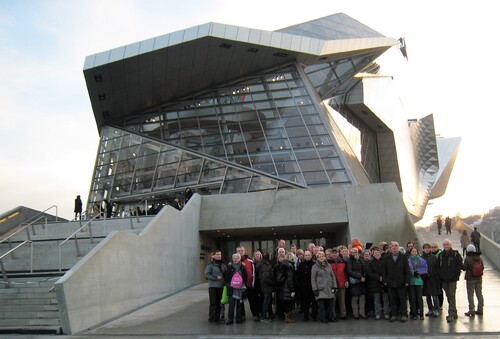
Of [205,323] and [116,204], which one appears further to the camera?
[116,204]

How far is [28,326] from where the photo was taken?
1009 cm

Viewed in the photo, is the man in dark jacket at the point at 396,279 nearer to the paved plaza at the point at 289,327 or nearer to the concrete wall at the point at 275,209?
the paved plaza at the point at 289,327

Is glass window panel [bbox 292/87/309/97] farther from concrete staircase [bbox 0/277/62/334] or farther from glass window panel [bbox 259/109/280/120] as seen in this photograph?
concrete staircase [bbox 0/277/62/334]

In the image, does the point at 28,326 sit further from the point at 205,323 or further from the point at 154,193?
the point at 154,193

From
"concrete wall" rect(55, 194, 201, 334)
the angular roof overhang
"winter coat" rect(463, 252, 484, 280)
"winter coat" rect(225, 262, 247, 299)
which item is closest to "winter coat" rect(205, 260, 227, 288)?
"winter coat" rect(225, 262, 247, 299)

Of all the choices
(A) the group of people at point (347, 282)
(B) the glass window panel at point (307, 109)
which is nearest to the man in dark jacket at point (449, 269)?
(A) the group of people at point (347, 282)

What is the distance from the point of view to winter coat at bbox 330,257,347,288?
414 inches

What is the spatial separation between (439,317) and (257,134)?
17264 millimetres

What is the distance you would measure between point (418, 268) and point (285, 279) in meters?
2.65

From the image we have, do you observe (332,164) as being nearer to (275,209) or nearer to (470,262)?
(275,209)

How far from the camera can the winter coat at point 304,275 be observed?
34.4ft

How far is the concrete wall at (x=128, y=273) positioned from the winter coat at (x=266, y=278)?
11.5 ft

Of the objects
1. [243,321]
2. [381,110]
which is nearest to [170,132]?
[381,110]

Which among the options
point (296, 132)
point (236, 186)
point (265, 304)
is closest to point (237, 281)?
point (265, 304)
